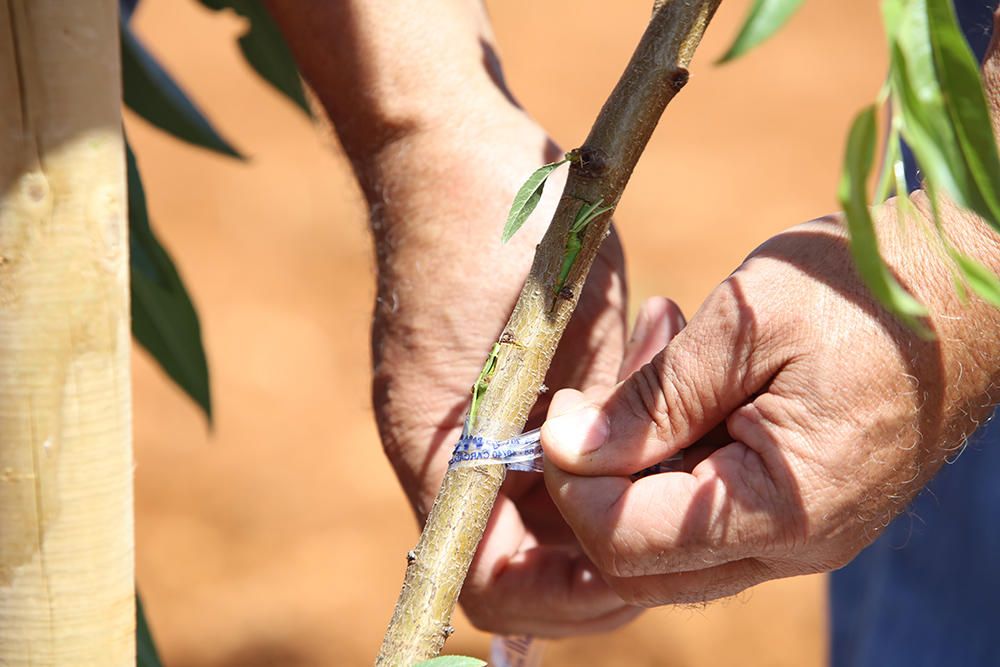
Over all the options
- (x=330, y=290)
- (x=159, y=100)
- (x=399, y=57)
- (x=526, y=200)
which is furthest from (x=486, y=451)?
(x=330, y=290)

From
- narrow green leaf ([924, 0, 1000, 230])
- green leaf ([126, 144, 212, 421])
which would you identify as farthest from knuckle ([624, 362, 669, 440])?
green leaf ([126, 144, 212, 421])

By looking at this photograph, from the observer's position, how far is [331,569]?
3109mm

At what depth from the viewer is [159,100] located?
1.25 meters

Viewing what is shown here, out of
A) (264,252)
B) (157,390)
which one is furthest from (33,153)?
(264,252)

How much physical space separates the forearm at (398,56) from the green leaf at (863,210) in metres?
0.75

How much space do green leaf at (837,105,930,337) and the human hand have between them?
31 centimetres

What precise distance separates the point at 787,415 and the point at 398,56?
622 millimetres

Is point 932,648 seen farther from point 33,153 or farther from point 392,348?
point 33,153

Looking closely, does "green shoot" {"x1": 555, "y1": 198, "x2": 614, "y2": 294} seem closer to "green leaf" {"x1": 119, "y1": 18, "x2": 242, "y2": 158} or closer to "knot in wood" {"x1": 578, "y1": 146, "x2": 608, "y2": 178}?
"knot in wood" {"x1": 578, "y1": 146, "x2": 608, "y2": 178}

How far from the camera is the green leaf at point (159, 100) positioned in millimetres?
1216

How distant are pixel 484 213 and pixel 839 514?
49 cm

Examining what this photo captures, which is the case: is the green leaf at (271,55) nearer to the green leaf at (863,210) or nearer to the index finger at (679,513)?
the index finger at (679,513)

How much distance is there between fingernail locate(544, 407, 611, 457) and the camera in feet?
2.57

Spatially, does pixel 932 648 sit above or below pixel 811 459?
below
